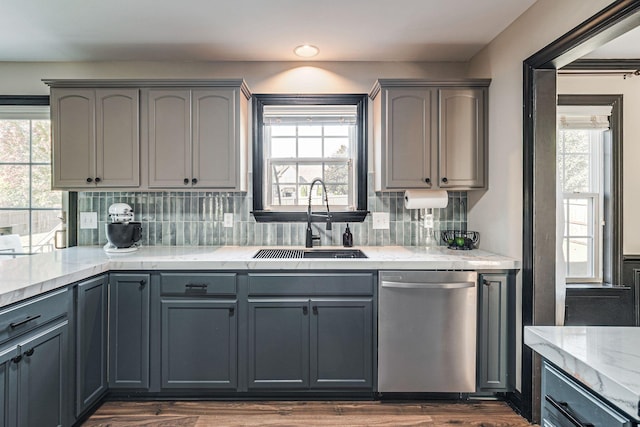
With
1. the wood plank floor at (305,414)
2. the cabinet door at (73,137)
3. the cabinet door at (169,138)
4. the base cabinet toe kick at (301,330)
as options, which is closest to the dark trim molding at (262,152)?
the cabinet door at (169,138)

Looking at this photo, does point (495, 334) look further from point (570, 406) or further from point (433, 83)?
point (433, 83)

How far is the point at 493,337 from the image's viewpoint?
236 cm

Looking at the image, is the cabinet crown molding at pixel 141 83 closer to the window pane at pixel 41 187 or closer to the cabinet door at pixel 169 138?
the cabinet door at pixel 169 138

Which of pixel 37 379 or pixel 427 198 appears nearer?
pixel 37 379

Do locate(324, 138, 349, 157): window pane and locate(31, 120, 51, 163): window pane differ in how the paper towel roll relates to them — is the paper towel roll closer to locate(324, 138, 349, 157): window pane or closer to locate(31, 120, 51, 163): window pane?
locate(324, 138, 349, 157): window pane

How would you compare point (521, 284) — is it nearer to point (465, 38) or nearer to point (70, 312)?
point (465, 38)

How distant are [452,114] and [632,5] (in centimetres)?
123

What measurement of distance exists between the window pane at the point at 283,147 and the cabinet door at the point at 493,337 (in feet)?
5.81

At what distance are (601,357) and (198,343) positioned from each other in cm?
212

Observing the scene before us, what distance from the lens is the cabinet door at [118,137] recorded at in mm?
2658

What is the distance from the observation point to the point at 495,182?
260 centimetres

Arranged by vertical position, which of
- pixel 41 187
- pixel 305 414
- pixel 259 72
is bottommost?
pixel 305 414

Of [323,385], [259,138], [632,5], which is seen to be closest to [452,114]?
[632,5]

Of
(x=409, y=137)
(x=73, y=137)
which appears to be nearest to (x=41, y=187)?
(x=73, y=137)
